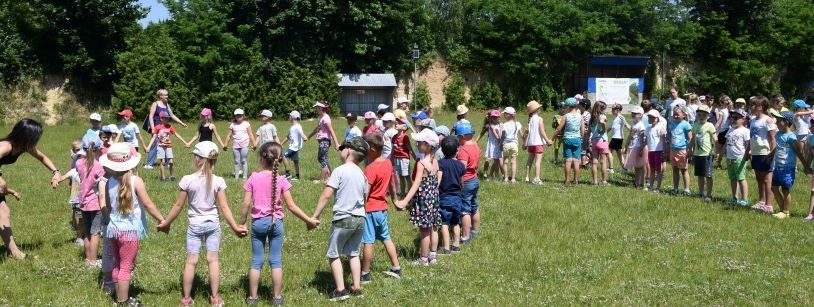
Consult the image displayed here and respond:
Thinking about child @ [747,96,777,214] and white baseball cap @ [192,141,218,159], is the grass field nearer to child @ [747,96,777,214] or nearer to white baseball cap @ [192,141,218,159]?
child @ [747,96,777,214]

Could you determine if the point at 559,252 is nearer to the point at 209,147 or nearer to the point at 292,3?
the point at 209,147

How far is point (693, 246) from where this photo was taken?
9422mm

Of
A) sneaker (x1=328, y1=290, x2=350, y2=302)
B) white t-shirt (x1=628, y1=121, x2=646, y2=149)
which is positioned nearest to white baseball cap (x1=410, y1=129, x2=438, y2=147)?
sneaker (x1=328, y1=290, x2=350, y2=302)

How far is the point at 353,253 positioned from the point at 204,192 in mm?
1662

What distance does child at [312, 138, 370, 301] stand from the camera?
7.02 meters

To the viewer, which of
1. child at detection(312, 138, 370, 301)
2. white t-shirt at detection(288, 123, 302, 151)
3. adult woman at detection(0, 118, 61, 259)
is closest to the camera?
child at detection(312, 138, 370, 301)

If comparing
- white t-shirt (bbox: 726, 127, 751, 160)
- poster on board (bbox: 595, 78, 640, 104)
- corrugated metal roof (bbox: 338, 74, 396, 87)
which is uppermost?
corrugated metal roof (bbox: 338, 74, 396, 87)

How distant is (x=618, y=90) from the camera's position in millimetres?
46000

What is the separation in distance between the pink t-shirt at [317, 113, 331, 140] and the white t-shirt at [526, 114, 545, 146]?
14.1 ft

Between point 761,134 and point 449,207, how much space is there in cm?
602

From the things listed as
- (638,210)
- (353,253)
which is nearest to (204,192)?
(353,253)

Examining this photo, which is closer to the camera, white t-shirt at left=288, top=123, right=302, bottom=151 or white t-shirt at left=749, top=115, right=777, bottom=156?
white t-shirt at left=749, top=115, right=777, bottom=156

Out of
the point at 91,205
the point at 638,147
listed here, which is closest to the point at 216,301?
the point at 91,205

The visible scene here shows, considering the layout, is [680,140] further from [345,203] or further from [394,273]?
[345,203]
